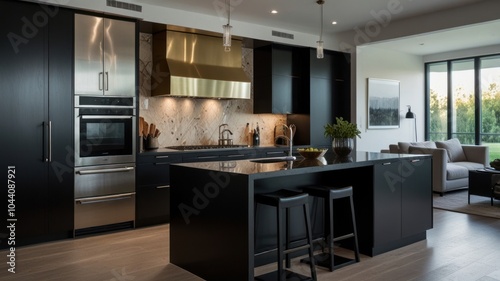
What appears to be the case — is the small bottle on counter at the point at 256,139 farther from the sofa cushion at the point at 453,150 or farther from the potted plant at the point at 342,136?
the sofa cushion at the point at 453,150

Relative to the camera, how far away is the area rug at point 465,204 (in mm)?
5668

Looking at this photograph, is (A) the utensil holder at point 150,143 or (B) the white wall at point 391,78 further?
(B) the white wall at point 391,78

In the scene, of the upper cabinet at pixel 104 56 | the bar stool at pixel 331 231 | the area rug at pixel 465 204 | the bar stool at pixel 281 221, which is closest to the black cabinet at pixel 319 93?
the area rug at pixel 465 204

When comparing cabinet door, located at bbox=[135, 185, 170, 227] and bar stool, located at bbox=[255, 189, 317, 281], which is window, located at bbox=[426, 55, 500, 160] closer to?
cabinet door, located at bbox=[135, 185, 170, 227]

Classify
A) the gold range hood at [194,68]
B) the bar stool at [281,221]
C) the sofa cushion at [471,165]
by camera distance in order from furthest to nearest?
the sofa cushion at [471,165], the gold range hood at [194,68], the bar stool at [281,221]

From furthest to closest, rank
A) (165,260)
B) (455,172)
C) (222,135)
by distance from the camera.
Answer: (455,172) < (222,135) < (165,260)

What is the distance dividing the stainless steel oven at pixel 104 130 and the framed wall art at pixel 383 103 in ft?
16.0

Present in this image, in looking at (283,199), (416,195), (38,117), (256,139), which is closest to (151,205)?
(38,117)

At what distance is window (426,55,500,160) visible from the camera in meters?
8.73

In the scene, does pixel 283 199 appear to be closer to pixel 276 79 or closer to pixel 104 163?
pixel 104 163

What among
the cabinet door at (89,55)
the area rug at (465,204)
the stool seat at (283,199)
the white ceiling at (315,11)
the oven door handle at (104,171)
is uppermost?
the white ceiling at (315,11)

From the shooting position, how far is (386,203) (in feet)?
13.2

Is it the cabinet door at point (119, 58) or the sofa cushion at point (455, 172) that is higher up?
the cabinet door at point (119, 58)

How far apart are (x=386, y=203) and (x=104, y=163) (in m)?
3.12
